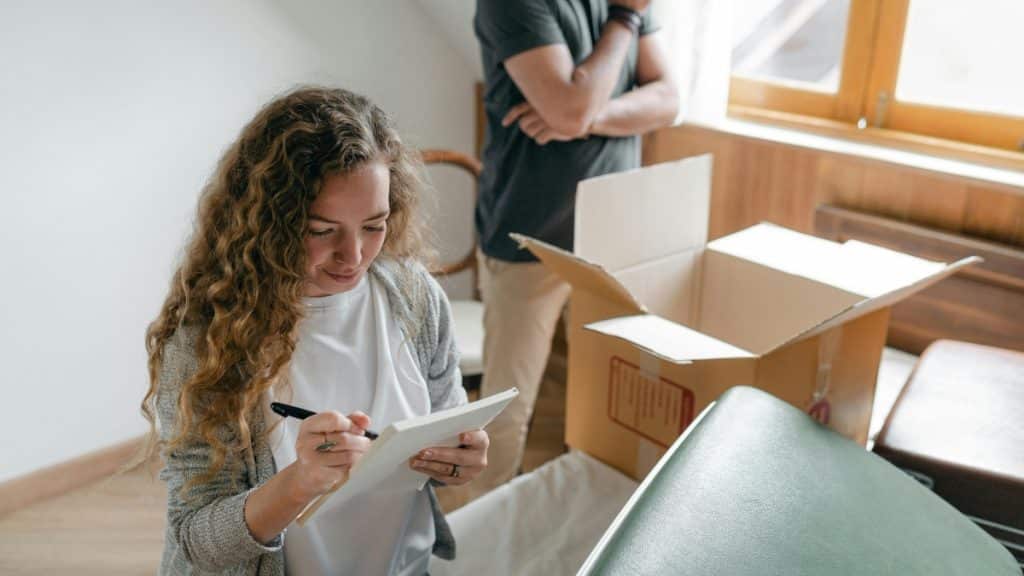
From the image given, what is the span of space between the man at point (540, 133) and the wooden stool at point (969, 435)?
76 cm

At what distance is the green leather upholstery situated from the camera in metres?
0.72

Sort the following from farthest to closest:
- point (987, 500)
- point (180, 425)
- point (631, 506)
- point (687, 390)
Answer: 1. point (687, 390)
2. point (987, 500)
3. point (180, 425)
4. point (631, 506)

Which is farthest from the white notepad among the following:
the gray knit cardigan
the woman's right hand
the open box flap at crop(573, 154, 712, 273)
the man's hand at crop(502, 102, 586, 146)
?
the man's hand at crop(502, 102, 586, 146)

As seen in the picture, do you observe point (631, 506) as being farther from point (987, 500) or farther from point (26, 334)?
point (26, 334)

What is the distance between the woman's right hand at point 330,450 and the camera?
92cm

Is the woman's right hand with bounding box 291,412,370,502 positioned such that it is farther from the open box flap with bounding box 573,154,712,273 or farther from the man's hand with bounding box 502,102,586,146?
the man's hand with bounding box 502,102,586,146

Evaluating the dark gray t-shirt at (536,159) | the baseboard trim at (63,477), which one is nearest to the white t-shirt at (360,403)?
the dark gray t-shirt at (536,159)

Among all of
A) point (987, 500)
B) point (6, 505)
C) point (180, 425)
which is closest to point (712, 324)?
point (987, 500)

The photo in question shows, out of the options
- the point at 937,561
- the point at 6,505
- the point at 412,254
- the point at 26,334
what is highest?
the point at 412,254

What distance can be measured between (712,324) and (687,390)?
45 cm

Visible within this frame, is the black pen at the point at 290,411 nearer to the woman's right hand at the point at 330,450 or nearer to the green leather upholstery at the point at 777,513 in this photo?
the woman's right hand at the point at 330,450

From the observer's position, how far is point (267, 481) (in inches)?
39.6

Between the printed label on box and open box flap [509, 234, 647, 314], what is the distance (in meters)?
0.10

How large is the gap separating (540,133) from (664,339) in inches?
29.4
